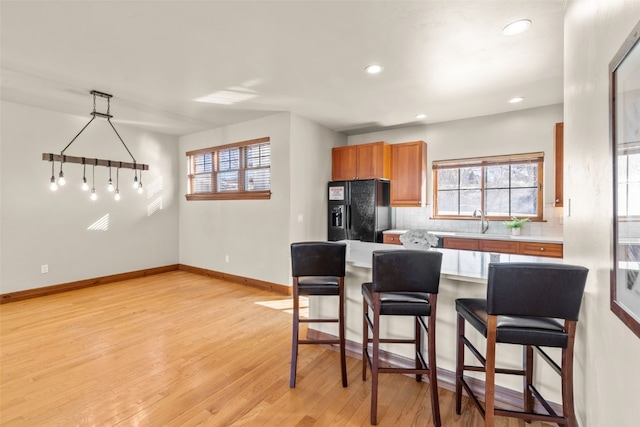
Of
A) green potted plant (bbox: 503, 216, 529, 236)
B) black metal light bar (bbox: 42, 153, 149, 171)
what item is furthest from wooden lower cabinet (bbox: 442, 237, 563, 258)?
black metal light bar (bbox: 42, 153, 149, 171)

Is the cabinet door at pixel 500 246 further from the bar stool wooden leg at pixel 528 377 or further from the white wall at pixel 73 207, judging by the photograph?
the white wall at pixel 73 207

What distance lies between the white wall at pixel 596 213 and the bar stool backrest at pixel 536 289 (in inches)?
3.6

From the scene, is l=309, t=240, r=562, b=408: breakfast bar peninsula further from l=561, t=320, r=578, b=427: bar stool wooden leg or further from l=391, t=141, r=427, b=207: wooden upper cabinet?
l=391, t=141, r=427, b=207: wooden upper cabinet

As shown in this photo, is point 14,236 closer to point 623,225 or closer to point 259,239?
point 259,239

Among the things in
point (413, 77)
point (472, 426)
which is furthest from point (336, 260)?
point (413, 77)

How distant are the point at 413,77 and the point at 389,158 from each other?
1931 mm

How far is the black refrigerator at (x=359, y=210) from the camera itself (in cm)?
468

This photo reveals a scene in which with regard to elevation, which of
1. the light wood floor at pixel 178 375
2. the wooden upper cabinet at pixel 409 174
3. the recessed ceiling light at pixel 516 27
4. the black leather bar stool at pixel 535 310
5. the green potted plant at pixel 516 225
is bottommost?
the light wood floor at pixel 178 375

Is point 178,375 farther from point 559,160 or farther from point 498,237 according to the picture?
point 559,160

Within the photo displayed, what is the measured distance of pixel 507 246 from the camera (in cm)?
386

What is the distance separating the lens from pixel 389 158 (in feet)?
16.4

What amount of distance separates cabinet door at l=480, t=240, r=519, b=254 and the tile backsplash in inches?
18.7

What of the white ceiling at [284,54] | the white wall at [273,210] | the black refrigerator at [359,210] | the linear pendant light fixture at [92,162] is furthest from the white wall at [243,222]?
the linear pendant light fixture at [92,162]

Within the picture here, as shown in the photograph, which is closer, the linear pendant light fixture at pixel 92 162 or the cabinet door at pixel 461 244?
the linear pendant light fixture at pixel 92 162
